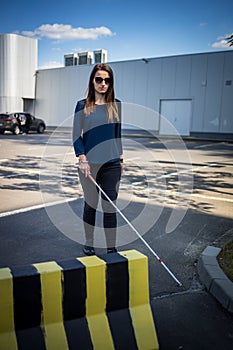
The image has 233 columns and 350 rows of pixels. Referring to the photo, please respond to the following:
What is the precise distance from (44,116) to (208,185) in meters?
31.7

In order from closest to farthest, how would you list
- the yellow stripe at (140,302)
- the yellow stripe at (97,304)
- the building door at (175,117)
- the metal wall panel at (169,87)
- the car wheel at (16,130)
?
the yellow stripe at (97,304) → the yellow stripe at (140,302) → the car wheel at (16,130) → the metal wall panel at (169,87) → the building door at (175,117)

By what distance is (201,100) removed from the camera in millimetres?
27672

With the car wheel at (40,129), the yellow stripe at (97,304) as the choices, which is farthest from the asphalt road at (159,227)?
the car wheel at (40,129)

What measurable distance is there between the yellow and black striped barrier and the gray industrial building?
2211 centimetres

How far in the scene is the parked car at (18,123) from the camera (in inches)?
997

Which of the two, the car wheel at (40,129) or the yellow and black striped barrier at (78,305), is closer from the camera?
the yellow and black striped barrier at (78,305)

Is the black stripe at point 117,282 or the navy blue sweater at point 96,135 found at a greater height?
the navy blue sweater at point 96,135

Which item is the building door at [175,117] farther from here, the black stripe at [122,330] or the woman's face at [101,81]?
the black stripe at [122,330]

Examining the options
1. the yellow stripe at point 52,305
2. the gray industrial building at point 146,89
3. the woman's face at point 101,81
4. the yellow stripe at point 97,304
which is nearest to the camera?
the yellow stripe at point 52,305

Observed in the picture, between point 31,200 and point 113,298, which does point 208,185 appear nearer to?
point 31,200

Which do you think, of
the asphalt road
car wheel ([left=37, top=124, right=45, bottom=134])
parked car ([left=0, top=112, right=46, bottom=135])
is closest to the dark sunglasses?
the asphalt road

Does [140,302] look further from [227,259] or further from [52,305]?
[227,259]

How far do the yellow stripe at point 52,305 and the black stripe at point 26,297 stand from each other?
4 centimetres

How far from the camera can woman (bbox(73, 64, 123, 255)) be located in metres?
3.47
